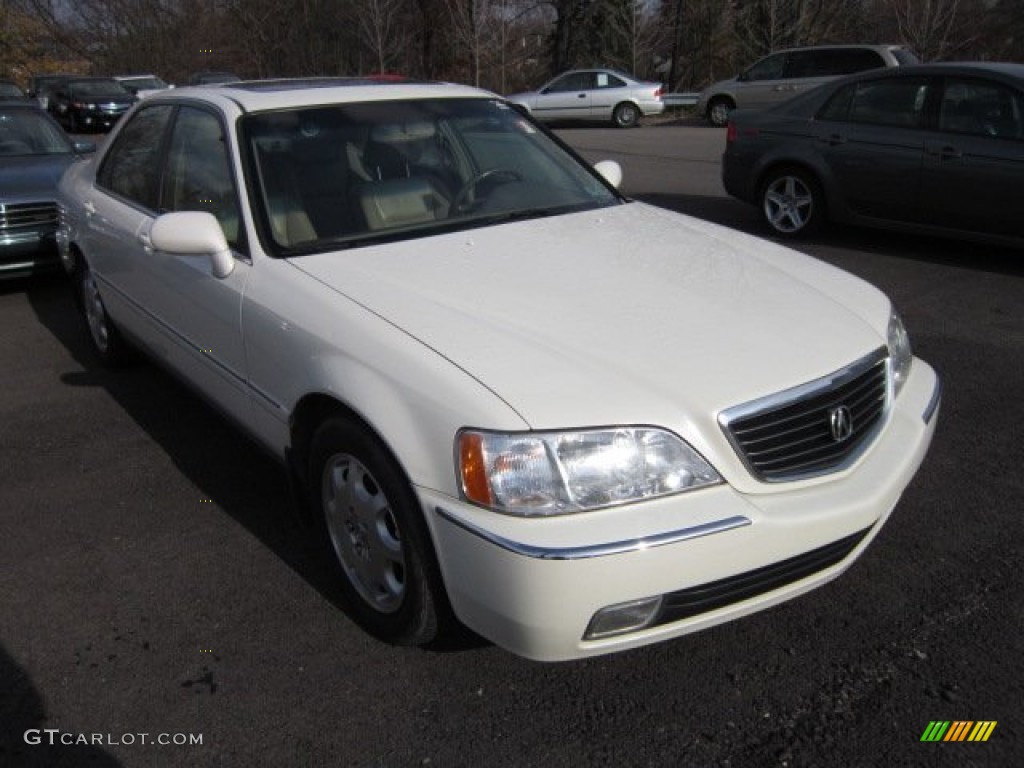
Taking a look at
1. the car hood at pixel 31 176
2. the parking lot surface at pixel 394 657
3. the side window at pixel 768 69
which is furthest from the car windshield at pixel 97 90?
the parking lot surface at pixel 394 657

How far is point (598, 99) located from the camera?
76.4ft

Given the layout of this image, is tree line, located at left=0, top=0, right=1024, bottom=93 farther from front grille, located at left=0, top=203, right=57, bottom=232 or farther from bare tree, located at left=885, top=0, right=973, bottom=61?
front grille, located at left=0, top=203, right=57, bottom=232

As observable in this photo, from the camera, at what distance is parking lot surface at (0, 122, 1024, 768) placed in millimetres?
2490

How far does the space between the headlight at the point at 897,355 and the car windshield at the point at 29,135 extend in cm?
789

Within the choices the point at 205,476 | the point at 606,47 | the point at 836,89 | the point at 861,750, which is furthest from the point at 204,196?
the point at 606,47

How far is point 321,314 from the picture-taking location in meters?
2.89

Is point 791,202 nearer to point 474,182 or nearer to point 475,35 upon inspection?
point 474,182

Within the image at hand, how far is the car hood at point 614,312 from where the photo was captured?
7.95 feet

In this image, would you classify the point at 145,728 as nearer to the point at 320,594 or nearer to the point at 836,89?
the point at 320,594

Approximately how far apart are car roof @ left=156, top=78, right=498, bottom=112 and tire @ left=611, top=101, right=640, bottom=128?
19.8 m

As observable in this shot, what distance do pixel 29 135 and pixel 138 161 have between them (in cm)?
496

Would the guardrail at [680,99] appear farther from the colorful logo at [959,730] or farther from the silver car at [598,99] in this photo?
the colorful logo at [959,730]

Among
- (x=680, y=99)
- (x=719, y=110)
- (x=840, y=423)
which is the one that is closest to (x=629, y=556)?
(x=840, y=423)

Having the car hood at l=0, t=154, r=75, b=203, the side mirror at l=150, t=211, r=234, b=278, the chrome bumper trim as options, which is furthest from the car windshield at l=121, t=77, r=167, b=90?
the chrome bumper trim
